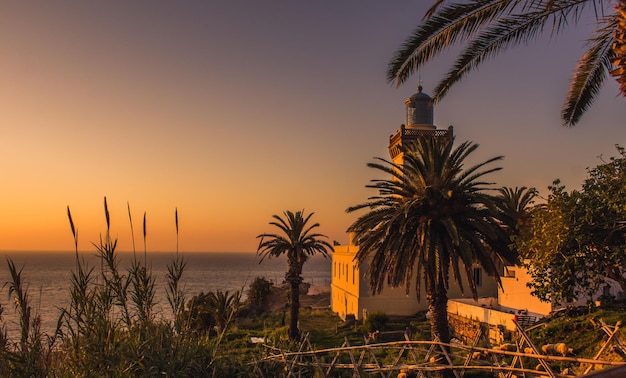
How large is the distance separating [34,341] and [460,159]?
53.1ft

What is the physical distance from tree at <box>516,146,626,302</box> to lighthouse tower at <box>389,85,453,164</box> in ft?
69.1

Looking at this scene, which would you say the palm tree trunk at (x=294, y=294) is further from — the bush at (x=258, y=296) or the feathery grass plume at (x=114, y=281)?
the bush at (x=258, y=296)

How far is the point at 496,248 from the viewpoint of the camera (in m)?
19.8

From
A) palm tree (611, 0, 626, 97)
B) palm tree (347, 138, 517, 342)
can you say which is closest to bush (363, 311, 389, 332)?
palm tree (347, 138, 517, 342)

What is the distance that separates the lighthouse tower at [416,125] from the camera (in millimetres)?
38469

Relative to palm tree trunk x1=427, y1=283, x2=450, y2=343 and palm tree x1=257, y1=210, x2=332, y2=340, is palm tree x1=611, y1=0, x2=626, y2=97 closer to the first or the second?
palm tree trunk x1=427, y1=283, x2=450, y2=343

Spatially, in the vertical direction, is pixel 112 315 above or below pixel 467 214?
below

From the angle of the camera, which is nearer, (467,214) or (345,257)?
(467,214)

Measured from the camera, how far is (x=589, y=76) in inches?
445

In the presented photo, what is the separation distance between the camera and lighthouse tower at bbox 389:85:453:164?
38469 millimetres

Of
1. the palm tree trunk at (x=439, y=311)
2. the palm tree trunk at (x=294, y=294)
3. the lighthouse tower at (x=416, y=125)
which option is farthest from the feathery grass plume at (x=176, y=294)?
the lighthouse tower at (x=416, y=125)

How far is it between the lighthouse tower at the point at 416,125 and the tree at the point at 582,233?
69.1 ft

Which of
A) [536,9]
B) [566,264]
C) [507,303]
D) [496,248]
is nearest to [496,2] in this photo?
[536,9]

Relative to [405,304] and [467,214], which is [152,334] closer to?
[467,214]
